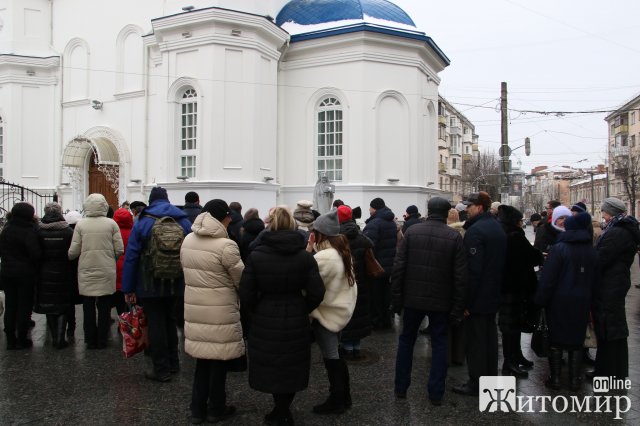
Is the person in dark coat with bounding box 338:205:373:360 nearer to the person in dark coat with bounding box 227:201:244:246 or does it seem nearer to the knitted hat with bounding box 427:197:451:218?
the knitted hat with bounding box 427:197:451:218

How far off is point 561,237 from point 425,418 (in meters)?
2.49

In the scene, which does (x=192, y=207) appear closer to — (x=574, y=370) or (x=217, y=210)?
(x=217, y=210)

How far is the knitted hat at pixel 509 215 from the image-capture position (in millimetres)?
5992

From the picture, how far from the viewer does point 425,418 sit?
4828mm

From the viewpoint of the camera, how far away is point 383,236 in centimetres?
822

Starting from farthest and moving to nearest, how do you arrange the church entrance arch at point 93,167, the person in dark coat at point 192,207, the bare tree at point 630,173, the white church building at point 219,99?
1. the bare tree at point 630,173
2. the church entrance arch at point 93,167
3. the white church building at point 219,99
4. the person in dark coat at point 192,207

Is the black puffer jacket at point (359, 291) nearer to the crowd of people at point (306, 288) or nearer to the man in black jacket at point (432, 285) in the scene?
the crowd of people at point (306, 288)

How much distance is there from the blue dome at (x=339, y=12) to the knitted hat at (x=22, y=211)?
558 inches

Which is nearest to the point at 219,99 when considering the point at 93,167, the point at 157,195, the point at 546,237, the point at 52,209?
the point at 93,167

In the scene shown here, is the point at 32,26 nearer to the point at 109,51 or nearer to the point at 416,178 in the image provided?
the point at 109,51

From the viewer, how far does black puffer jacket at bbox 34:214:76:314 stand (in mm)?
6945

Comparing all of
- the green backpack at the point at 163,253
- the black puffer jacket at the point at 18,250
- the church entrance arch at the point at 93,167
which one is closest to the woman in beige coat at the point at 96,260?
the black puffer jacket at the point at 18,250

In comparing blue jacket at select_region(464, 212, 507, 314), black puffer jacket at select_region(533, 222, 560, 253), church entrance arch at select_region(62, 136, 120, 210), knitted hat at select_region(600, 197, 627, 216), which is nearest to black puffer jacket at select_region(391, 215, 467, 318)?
blue jacket at select_region(464, 212, 507, 314)

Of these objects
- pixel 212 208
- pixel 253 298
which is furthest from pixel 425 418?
pixel 212 208
